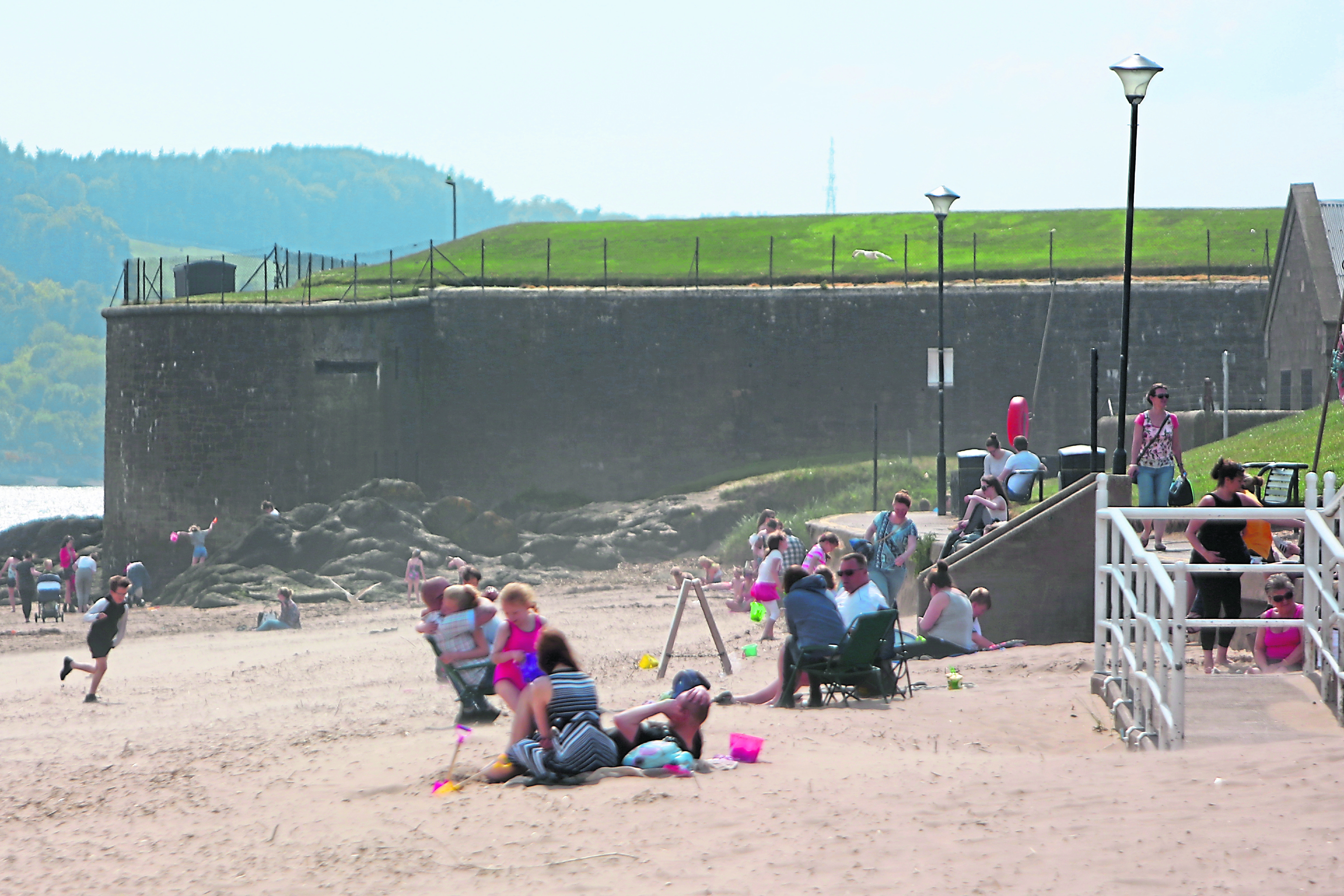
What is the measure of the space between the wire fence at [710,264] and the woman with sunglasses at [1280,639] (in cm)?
2638

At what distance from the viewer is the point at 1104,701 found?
912 cm

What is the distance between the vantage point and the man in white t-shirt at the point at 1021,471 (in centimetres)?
1664

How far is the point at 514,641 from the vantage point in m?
8.34

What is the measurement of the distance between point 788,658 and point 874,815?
3568mm

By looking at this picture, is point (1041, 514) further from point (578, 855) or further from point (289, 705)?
point (578, 855)

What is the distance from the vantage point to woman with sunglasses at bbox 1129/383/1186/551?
12.4 m

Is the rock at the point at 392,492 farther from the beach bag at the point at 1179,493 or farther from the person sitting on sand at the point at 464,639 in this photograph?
the person sitting on sand at the point at 464,639

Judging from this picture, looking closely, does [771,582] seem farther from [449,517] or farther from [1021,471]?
[449,517]

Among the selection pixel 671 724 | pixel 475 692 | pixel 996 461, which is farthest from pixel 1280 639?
pixel 996 461

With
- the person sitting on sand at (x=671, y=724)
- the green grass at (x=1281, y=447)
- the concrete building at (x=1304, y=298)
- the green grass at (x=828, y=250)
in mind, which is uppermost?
the green grass at (x=828, y=250)

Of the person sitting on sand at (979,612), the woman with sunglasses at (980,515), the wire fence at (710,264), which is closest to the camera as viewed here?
the person sitting on sand at (979,612)

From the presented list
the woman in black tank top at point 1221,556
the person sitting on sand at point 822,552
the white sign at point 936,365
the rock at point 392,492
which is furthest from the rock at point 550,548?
the woman in black tank top at point 1221,556

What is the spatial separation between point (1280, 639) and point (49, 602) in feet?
74.1

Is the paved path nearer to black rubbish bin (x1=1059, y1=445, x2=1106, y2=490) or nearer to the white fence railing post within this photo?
the white fence railing post
